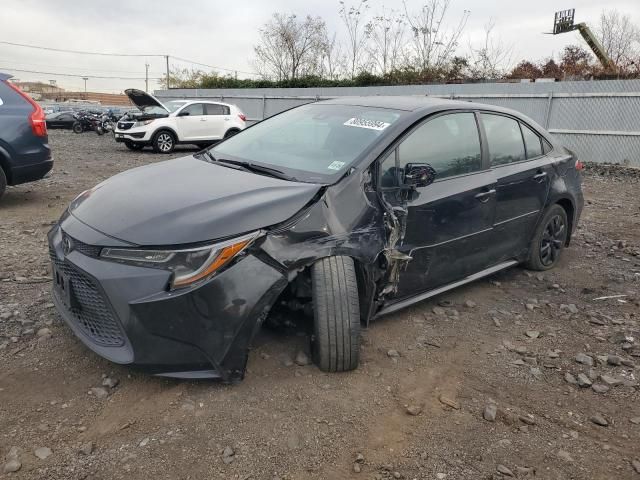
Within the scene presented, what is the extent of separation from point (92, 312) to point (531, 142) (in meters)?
3.65

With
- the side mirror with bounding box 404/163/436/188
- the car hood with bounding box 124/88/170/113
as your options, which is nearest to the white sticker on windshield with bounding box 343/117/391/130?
the side mirror with bounding box 404/163/436/188

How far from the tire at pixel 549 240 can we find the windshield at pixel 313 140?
191cm

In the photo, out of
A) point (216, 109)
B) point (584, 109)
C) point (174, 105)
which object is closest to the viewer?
point (584, 109)

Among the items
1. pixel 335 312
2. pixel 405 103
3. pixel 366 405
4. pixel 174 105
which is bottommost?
pixel 366 405

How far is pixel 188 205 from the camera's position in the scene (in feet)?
8.83

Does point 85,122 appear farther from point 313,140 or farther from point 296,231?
point 296,231

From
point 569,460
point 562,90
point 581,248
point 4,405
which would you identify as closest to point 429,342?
point 569,460

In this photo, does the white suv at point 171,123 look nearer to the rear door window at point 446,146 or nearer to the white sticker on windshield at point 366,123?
the white sticker on windshield at point 366,123

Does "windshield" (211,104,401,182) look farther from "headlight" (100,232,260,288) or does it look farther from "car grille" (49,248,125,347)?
"car grille" (49,248,125,347)

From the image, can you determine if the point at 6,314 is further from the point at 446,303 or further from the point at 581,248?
the point at 581,248

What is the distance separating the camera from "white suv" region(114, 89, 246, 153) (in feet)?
47.2

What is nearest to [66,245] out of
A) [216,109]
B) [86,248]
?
[86,248]

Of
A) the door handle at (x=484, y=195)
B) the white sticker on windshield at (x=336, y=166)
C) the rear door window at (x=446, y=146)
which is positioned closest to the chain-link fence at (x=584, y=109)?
the rear door window at (x=446, y=146)

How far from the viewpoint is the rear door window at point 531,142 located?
173 inches
